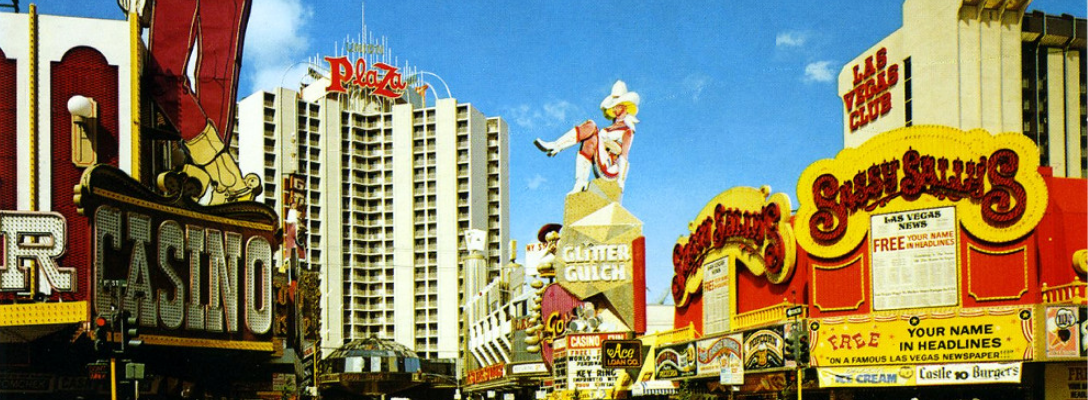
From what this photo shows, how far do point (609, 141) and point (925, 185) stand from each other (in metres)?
31.2

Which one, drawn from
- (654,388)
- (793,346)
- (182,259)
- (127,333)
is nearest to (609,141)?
(654,388)

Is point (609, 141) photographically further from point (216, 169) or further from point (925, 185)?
point (925, 185)

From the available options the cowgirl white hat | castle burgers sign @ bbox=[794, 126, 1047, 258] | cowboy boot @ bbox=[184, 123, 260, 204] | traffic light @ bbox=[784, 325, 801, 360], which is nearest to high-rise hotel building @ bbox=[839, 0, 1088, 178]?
the cowgirl white hat

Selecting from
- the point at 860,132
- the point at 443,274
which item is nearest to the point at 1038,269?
the point at 860,132

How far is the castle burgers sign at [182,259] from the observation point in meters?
39.4

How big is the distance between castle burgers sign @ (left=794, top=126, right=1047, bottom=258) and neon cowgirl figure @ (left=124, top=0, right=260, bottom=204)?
24.2m

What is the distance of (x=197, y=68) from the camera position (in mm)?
48750

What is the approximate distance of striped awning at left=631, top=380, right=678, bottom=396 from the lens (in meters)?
54.9

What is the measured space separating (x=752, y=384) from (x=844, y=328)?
7.94m

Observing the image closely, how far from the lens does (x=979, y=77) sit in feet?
262

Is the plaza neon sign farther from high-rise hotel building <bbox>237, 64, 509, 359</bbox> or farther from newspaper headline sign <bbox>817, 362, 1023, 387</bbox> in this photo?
newspaper headline sign <bbox>817, 362, 1023, 387</bbox>

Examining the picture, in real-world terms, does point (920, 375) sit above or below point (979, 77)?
below

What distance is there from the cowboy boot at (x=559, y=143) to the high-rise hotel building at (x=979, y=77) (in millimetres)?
26451

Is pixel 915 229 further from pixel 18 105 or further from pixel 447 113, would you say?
pixel 447 113
